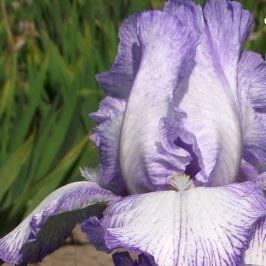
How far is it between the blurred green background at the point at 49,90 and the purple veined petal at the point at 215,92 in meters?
0.93

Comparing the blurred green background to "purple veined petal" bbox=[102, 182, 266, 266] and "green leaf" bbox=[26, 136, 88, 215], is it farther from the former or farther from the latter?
"purple veined petal" bbox=[102, 182, 266, 266]

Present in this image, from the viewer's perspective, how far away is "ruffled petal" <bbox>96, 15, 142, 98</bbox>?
0.75 m

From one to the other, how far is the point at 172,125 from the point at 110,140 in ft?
0.29

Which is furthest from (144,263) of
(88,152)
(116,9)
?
(116,9)

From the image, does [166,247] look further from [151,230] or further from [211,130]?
[211,130]

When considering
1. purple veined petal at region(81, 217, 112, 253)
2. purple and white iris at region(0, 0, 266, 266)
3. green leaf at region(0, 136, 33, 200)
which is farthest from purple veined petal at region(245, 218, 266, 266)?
green leaf at region(0, 136, 33, 200)

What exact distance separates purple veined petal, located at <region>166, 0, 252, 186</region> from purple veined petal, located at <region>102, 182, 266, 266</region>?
0.23 ft

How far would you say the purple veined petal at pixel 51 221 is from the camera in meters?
0.72

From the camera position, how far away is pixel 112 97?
773 millimetres

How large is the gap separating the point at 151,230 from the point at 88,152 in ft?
3.74

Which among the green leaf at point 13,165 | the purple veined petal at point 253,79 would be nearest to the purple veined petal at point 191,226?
the purple veined petal at point 253,79

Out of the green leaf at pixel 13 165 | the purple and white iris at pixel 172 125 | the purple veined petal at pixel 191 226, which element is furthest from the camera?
the green leaf at pixel 13 165

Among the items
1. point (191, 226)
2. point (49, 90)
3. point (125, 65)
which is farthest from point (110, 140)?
point (49, 90)

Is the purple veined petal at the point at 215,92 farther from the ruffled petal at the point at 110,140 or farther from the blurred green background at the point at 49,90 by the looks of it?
the blurred green background at the point at 49,90
